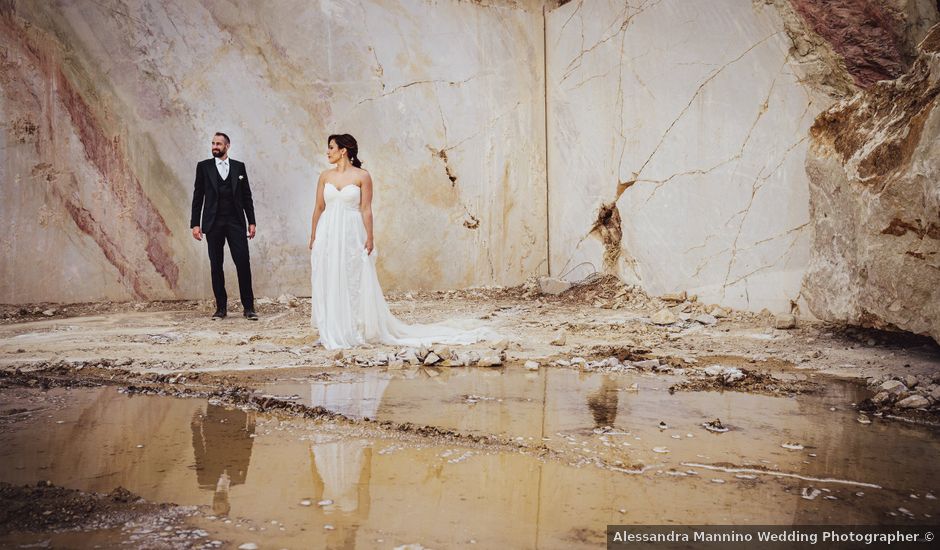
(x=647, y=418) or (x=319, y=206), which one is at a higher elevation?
(x=319, y=206)

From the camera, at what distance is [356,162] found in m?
5.45

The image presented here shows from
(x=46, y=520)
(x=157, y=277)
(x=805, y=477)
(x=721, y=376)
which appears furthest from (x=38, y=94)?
(x=805, y=477)

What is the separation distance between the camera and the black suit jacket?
6480 mm

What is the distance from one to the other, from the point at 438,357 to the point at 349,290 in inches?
45.8

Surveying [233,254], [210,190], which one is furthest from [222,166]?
[233,254]

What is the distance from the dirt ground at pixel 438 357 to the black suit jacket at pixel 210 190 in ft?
2.92

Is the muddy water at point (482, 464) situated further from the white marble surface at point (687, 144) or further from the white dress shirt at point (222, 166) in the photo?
the white dress shirt at point (222, 166)

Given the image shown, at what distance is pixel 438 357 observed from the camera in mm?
4391

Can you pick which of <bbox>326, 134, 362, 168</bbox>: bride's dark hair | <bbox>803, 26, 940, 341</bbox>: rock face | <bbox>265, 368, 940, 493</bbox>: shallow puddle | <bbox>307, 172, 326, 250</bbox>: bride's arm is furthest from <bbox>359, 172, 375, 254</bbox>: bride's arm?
<bbox>803, 26, 940, 341</bbox>: rock face

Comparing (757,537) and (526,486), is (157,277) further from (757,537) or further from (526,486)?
(757,537)

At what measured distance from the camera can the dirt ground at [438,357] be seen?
299 centimetres

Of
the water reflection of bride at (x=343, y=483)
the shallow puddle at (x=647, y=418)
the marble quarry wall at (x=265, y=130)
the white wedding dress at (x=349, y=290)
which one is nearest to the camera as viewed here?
the water reflection of bride at (x=343, y=483)

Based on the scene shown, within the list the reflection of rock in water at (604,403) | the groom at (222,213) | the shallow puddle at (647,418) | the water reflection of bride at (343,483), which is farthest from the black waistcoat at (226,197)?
the water reflection of bride at (343,483)

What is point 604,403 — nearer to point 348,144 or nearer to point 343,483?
point 343,483
